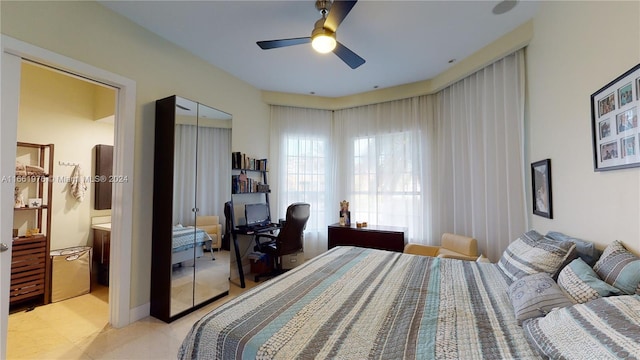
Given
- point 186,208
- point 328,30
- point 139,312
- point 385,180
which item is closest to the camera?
point 328,30

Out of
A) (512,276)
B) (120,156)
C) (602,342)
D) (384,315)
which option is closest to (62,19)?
(120,156)

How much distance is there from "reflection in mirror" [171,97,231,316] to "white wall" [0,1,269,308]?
0.32 metres

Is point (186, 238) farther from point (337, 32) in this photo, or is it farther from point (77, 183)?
point (337, 32)

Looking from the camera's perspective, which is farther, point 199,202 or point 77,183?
point 77,183

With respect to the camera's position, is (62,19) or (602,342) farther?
(62,19)

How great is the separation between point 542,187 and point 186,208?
3371mm

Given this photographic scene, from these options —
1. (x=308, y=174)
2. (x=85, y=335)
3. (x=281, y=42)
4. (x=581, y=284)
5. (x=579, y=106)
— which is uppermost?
(x=281, y=42)

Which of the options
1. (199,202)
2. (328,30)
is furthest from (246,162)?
(328,30)

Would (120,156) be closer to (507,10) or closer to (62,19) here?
(62,19)

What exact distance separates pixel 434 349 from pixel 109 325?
9.23ft

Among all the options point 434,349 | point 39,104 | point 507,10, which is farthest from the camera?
point 39,104

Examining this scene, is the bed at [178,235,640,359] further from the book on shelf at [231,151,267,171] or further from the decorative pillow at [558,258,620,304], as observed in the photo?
the book on shelf at [231,151,267,171]

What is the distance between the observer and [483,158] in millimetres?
3010

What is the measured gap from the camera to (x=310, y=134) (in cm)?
444
